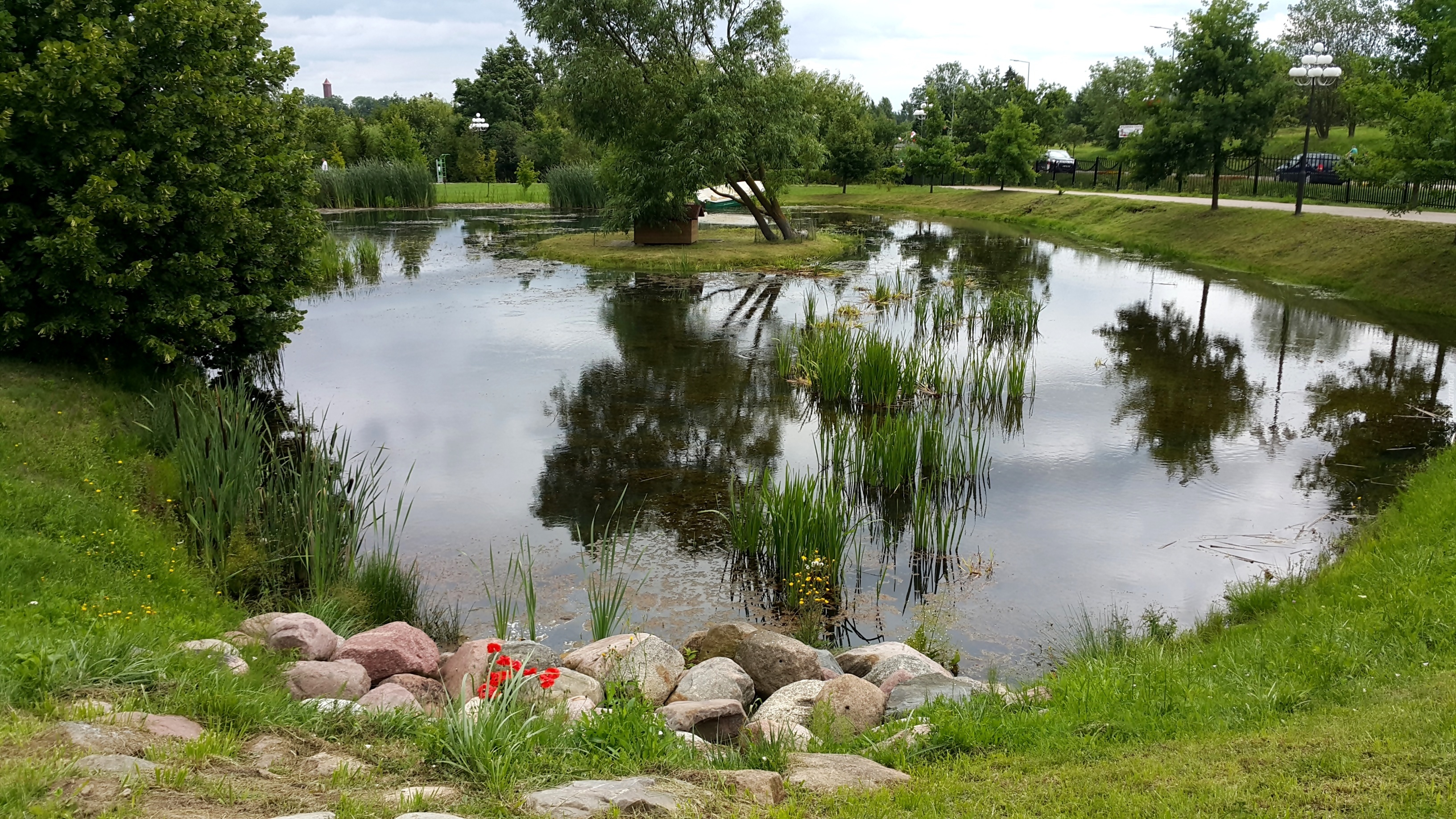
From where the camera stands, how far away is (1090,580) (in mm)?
8633

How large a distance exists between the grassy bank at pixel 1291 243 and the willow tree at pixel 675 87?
1276 centimetres

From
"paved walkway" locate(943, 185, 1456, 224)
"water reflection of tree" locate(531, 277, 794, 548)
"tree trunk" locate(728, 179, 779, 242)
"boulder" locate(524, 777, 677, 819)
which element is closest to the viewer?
"boulder" locate(524, 777, 677, 819)

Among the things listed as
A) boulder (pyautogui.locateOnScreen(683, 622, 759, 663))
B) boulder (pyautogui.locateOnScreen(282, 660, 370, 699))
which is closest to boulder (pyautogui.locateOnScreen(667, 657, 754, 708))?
boulder (pyautogui.locateOnScreen(683, 622, 759, 663))

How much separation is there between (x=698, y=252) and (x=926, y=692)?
2499 cm

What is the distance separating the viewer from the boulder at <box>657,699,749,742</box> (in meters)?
5.58

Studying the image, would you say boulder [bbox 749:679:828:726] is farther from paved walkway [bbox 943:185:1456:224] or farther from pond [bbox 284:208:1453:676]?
paved walkway [bbox 943:185:1456:224]

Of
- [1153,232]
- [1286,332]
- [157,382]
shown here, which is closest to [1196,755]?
[157,382]

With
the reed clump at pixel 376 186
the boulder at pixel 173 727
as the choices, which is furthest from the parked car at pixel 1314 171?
the boulder at pixel 173 727

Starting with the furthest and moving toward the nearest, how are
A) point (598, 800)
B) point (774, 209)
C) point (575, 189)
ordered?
point (575, 189), point (774, 209), point (598, 800)

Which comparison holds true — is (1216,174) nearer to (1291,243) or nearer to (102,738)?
(1291,243)

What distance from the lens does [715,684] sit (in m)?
6.41

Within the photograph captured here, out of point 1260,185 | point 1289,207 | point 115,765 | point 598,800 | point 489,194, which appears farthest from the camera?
point 489,194

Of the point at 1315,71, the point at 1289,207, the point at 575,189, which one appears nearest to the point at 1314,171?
the point at 1289,207

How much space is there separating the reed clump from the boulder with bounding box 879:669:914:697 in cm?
4554
